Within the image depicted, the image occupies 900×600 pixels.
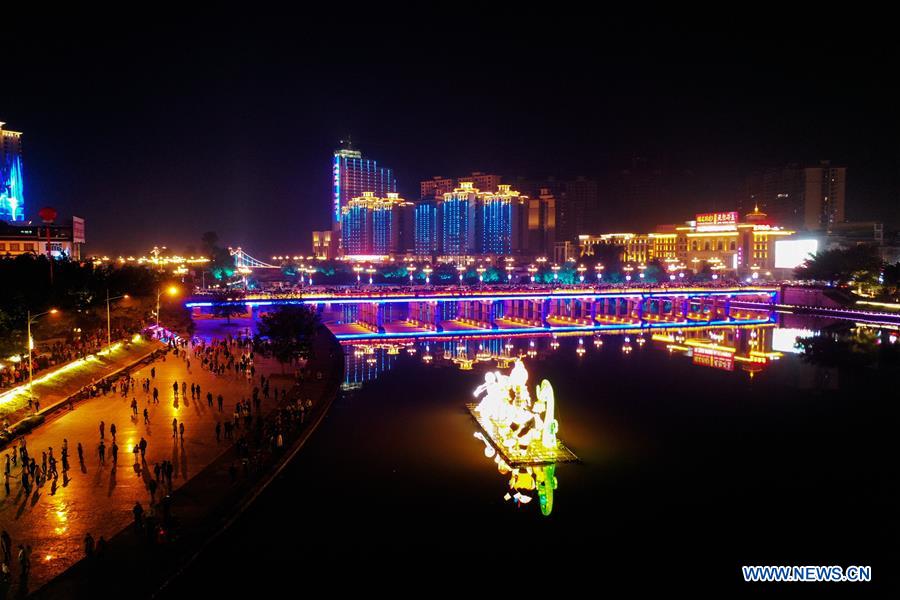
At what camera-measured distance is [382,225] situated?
7239 inches

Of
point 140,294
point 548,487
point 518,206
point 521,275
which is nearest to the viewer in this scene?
point 548,487

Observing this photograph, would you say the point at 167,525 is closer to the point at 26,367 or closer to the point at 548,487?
the point at 548,487

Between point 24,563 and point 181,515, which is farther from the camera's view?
point 181,515

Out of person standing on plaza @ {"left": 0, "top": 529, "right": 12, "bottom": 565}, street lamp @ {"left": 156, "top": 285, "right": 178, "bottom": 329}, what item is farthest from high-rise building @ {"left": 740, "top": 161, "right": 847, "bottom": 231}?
person standing on plaza @ {"left": 0, "top": 529, "right": 12, "bottom": 565}

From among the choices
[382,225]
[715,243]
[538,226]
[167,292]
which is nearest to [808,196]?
[715,243]

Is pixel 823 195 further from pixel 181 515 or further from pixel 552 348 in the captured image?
pixel 181 515

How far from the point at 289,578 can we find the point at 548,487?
29.8 feet

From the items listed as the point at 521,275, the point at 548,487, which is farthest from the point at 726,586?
the point at 521,275

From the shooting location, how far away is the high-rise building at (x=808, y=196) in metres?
136

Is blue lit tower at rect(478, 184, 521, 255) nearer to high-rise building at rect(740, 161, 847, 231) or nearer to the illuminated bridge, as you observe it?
high-rise building at rect(740, 161, 847, 231)

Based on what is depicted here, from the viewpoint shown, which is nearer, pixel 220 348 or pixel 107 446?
pixel 107 446

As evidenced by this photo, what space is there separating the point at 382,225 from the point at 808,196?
348 ft

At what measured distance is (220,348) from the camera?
42.6 m

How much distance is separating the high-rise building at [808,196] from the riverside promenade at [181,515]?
431 feet
